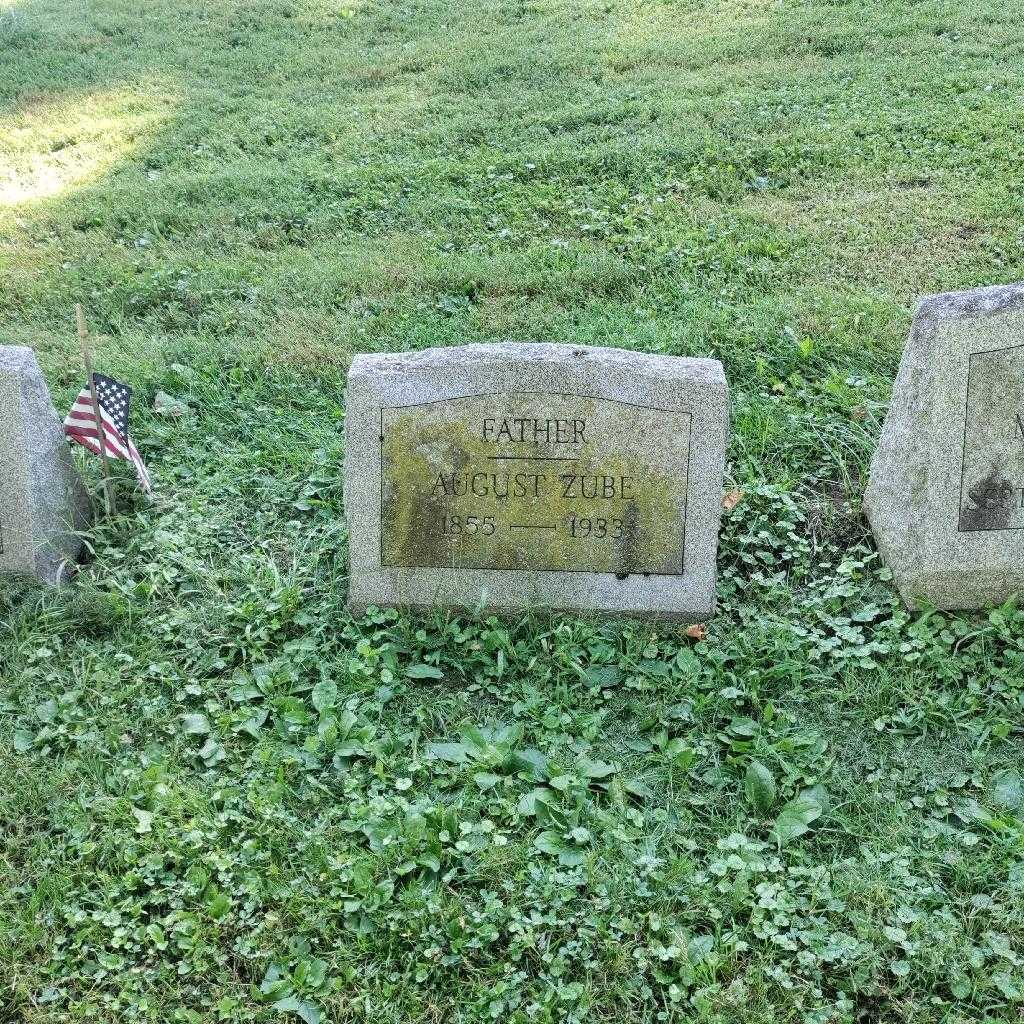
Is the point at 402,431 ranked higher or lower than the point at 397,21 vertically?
lower

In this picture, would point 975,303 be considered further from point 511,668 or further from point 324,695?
point 324,695

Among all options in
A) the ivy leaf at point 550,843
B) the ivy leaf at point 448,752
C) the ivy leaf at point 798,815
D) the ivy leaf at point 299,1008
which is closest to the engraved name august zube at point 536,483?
the ivy leaf at point 448,752

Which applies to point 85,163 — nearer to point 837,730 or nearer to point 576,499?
point 576,499

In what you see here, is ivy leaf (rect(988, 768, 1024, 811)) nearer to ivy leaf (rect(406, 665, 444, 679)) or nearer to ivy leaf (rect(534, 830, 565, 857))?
ivy leaf (rect(534, 830, 565, 857))

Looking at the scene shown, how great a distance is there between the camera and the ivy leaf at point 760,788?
3473mm

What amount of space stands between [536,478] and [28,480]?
1.89 metres

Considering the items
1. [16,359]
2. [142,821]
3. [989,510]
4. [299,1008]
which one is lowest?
[299,1008]

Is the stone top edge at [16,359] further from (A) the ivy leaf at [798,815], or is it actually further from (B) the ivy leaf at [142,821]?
(A) the ivy leaf at [798,815]

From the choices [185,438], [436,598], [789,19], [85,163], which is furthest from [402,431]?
[789,19]

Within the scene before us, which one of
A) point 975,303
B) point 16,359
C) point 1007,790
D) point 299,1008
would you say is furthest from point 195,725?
point 975,303

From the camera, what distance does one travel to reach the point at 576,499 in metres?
4.18

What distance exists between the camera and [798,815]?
3410 mm

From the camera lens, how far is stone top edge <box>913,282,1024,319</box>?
13.2 ft

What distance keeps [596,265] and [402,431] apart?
274cm
